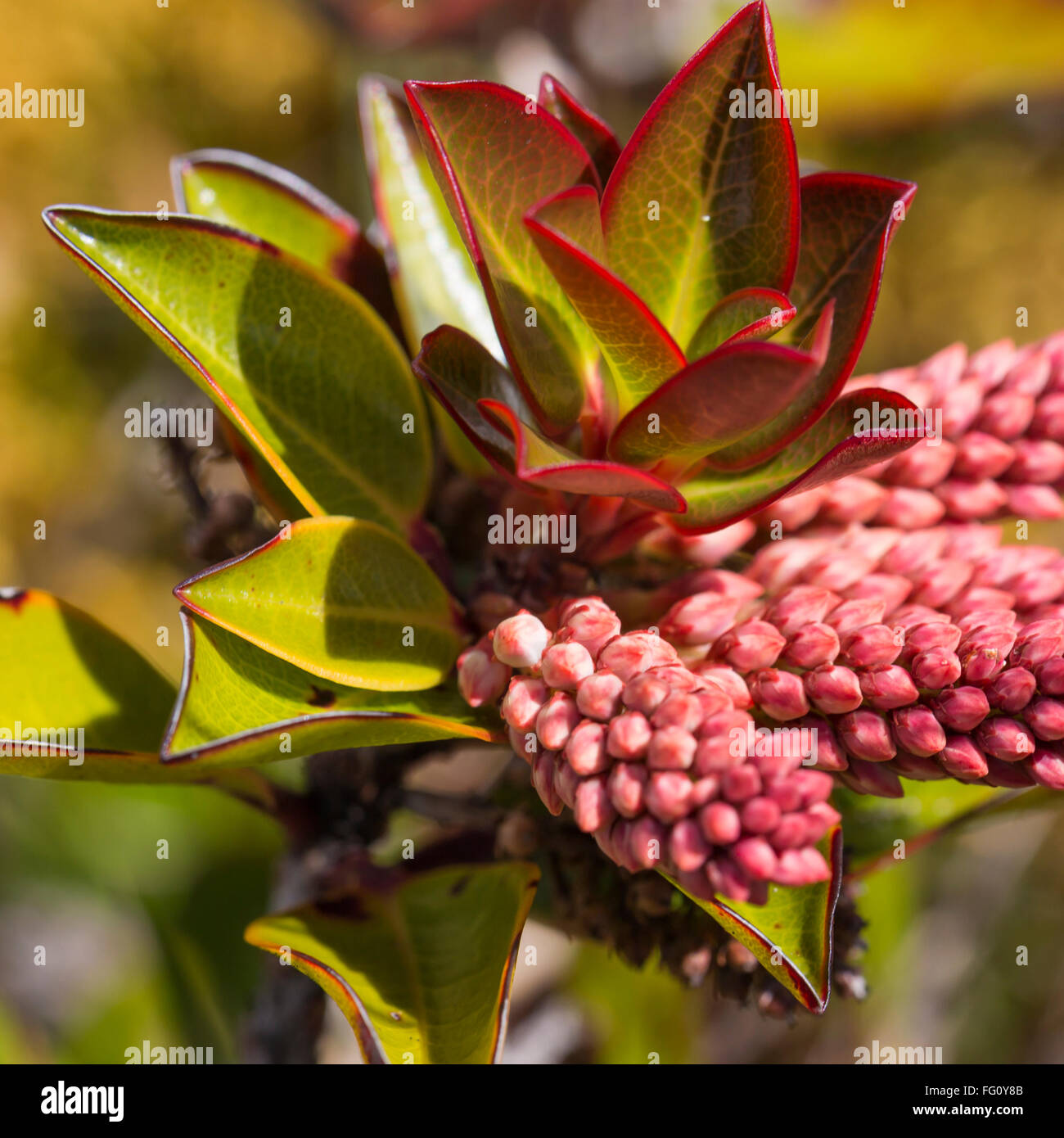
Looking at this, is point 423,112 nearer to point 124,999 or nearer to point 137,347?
point 124,999

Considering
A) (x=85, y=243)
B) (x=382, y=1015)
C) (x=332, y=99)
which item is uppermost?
(x=332, y=99)

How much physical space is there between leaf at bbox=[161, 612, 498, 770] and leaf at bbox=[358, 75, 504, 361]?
0.37 meters

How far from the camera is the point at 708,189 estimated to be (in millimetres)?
711

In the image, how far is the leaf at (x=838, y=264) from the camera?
689mm

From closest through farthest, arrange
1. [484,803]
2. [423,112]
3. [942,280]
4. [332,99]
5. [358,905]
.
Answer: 1. [423,112]
2. [358,905]
3. [484,803]
4. [942,280]
5. [332,99]

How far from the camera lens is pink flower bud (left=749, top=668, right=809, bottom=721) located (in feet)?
2.14

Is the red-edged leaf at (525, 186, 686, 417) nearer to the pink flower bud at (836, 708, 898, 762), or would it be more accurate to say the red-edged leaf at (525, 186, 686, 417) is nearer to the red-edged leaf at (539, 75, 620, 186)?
the red-edged leaf at (539, 75, 620, 186)

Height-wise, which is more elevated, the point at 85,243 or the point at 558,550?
the point at 85,243

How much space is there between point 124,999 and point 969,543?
61.5 inches

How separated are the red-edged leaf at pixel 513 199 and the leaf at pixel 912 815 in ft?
1.78

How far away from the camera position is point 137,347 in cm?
238

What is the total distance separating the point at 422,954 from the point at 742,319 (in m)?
0.60

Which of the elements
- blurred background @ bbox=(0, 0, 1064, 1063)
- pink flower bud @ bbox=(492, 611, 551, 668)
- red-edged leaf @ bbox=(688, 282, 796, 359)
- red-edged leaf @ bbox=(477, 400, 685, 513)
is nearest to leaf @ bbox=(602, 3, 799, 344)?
red-edged leaf @ bbox=(688, 282, 796, 359)
